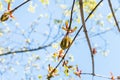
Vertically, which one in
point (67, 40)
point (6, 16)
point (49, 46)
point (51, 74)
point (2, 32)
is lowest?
point (51, 74)

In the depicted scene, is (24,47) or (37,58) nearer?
(24,47)

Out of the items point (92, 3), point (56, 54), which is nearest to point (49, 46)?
point (92, 3)

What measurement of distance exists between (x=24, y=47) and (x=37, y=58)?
1.74 metres

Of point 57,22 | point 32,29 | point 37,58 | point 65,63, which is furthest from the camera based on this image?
point 37,58

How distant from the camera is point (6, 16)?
94.6 inches

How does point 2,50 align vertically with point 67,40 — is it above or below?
above

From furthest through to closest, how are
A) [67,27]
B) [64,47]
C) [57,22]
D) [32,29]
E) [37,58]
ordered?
[37,58] → [32,29] → [57,22] → [67,27] → [64,47]

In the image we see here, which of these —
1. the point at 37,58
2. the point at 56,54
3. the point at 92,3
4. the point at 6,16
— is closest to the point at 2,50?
the point at 37,58

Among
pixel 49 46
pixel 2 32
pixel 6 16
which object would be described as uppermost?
pixel 2 32

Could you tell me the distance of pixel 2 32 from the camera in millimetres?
9344

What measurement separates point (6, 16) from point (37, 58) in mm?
7985

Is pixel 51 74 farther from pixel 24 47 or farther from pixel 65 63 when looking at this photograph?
pixel 24 47

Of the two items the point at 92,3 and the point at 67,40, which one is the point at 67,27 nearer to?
the point at 67,40

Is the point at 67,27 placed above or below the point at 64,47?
above
